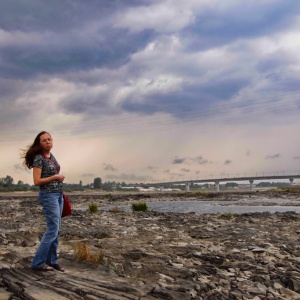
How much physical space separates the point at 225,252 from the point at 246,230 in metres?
4.42

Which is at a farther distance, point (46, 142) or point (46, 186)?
point (46, 142)

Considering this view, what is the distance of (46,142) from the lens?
297 inches

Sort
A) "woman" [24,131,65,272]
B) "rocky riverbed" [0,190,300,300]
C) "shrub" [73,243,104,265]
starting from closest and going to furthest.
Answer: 1. "rocky riverbed" [0,190,300,300]
2. "woman" [24,131,65,272]
3. "shrub" [73,243,104,265]

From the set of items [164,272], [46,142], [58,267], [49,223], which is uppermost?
[46,142]

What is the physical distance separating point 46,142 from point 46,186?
0.83 m

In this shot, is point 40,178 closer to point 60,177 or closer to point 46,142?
point 60,177

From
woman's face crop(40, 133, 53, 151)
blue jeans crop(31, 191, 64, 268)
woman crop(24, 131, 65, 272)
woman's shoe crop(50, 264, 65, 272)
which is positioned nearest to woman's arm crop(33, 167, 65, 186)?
woman crop(24, 131, 65, 272)

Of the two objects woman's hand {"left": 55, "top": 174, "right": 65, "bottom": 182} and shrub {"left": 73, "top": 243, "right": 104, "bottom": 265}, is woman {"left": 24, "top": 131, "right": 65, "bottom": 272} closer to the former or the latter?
woman's hand {"left": 55, "top": 174, "right": 65, "bottom": 182}

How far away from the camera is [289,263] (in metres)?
8.85

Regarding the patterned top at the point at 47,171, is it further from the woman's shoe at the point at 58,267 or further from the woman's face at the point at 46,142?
the woman's shoe at the point at 58,267

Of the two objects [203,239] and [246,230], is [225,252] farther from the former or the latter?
[246,230]

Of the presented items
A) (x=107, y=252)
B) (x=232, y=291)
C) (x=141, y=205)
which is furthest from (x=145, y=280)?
(x=141, y=205)

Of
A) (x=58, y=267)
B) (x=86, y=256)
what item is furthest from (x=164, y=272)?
(x=58, y=267)

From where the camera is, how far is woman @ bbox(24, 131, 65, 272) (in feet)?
24.3
